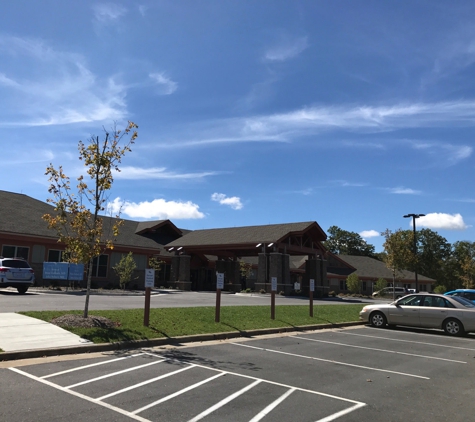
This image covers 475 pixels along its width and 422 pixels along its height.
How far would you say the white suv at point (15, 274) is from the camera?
833 inches

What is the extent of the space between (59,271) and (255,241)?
51.4 feet

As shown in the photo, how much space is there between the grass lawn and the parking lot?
1131mm

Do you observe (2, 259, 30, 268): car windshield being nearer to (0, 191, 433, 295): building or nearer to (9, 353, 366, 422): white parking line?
(0, 191, 433, 295): building

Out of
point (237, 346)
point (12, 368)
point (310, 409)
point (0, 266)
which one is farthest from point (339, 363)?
point (0, 266)

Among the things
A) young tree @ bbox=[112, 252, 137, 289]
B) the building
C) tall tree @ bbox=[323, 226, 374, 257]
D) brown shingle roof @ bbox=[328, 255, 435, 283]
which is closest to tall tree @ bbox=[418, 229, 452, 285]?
tall tree @ bbox=[323, 226, 374, 257]

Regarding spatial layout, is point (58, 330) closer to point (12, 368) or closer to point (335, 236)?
point (12, 368)

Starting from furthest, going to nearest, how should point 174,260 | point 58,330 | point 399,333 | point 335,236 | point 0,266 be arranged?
point 335,236 → point 174,260 → point 0,266 → point 399,333 → point 58,330

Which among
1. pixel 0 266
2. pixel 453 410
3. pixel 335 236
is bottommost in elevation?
pixel 453 410

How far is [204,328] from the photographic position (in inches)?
510

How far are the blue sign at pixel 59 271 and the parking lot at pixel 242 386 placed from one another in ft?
65.0

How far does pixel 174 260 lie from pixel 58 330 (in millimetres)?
32411

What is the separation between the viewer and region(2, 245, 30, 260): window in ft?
93.4

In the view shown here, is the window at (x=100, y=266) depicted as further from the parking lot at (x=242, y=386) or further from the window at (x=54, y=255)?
the parking lot at (x=242, y=386)

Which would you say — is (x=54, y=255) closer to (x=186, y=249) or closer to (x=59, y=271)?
(x=59, y=271)
